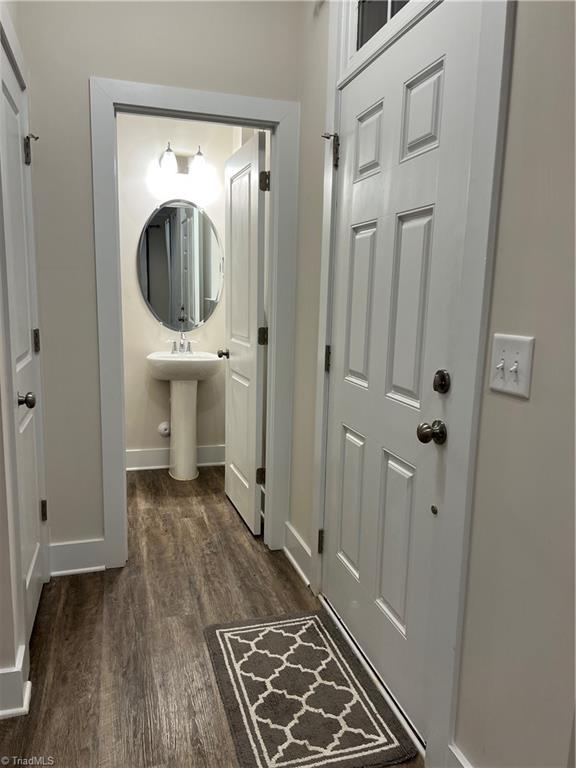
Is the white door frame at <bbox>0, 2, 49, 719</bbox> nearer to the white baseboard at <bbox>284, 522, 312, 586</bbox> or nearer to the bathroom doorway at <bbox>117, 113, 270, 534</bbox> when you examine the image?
the white baseboard at <bbox>284, 522, 312, 586</bbox>

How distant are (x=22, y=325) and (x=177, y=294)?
1923mm

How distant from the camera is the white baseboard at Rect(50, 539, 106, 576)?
2363mm

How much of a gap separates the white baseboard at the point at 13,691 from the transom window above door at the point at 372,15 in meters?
2.22

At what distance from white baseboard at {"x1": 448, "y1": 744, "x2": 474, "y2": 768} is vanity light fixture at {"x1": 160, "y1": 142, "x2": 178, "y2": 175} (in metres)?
3.44

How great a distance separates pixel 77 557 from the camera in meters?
2.39

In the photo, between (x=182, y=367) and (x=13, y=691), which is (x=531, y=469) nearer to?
(x=13, y=691)

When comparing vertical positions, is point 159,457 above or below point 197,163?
below

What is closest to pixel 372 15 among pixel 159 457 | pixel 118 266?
pixel 118 266

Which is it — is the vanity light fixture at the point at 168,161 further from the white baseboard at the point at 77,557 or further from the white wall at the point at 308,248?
the white baseboard at the point at 77,557

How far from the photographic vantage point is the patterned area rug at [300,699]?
4.87ft

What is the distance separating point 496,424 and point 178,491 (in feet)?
8.65

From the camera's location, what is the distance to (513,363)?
109cm

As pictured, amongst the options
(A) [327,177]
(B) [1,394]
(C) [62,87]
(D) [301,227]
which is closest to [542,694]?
(B) [1,394]

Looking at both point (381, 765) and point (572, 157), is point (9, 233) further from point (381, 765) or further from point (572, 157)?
point (381, 765)
